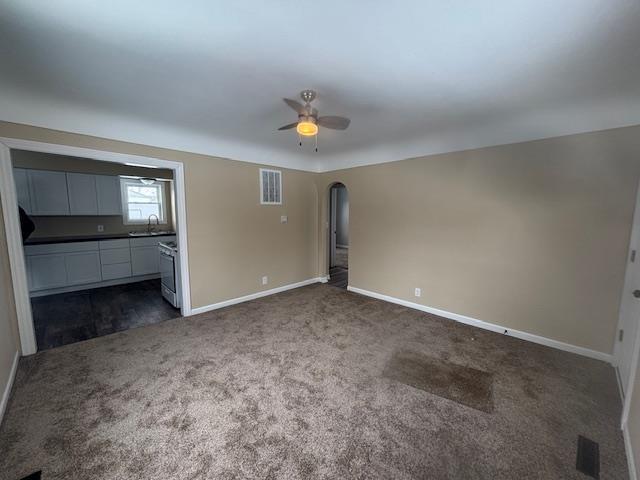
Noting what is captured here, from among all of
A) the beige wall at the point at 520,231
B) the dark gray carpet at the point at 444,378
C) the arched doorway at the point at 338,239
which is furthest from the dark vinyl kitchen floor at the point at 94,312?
the beige wall at the point at 520,231

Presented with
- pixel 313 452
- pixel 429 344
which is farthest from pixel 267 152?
pixel 313 452

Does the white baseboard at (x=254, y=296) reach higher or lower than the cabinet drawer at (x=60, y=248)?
lower

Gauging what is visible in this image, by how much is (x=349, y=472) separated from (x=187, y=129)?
Result: 3672 mm

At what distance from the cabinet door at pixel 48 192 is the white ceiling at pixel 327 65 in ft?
8.73

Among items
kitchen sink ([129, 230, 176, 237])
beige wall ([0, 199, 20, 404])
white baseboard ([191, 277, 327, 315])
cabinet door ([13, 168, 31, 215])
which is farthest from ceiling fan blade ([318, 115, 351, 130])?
cabinet door ([13, 168, 31, 215])

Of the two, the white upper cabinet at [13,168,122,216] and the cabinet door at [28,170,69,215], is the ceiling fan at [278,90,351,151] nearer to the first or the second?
the white upper cabinet at [13,168,122,216]

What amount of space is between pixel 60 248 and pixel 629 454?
22.6 feet

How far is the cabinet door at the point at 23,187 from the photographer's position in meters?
4.02

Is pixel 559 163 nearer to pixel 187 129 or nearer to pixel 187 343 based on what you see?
pixel 187 129

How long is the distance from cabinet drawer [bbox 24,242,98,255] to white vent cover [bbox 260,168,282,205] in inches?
129

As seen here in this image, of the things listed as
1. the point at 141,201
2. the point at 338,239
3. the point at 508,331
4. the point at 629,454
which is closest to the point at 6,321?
the point at 141,201

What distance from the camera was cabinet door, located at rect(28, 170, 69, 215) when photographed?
4.16 metres

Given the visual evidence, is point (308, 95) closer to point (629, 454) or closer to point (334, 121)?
point (334, 121)

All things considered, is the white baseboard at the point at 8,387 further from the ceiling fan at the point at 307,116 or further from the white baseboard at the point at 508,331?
the white baseboard at the point at 508,331
